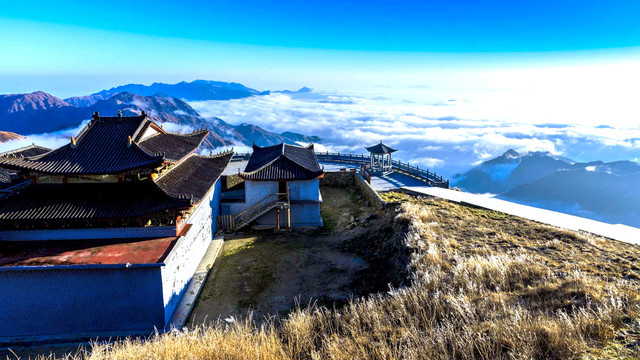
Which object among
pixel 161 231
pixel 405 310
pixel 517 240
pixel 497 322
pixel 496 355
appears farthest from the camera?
pixel 517 240

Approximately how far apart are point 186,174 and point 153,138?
2.72m

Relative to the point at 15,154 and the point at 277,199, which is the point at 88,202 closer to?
the point at 15,154

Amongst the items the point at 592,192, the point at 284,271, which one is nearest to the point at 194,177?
the point at 284,271

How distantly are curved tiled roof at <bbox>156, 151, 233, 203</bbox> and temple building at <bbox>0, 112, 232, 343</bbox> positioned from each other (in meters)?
0.11

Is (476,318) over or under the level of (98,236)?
under

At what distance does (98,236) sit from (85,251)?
4.03ft

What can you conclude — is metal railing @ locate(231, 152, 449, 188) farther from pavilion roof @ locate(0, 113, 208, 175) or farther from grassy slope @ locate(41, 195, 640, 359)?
pavilion roof @ locate(0, 113, 208, 175)

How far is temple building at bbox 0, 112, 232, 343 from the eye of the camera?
43.8 feet

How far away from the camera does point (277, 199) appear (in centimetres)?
2420

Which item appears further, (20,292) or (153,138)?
(153,138)

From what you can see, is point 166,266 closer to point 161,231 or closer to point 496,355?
point 161,231

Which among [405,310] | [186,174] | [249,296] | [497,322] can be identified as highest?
[186,174]

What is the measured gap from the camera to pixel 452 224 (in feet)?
64.6

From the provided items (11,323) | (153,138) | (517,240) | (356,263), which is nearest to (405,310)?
(356,263)
